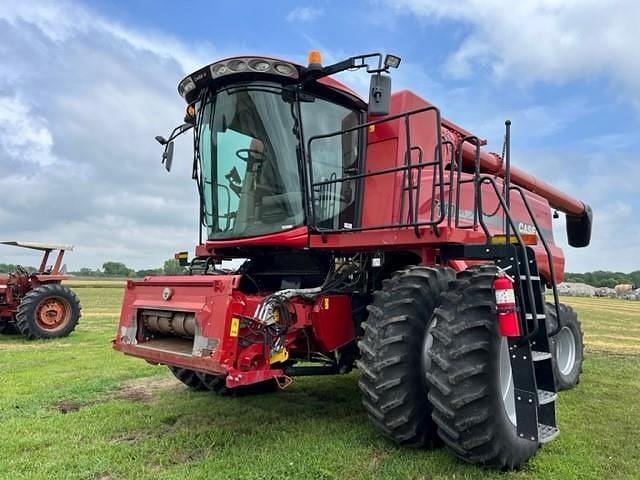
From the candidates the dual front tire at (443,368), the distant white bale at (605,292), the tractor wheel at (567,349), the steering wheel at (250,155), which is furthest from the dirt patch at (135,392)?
the distant white bale at (605,292)

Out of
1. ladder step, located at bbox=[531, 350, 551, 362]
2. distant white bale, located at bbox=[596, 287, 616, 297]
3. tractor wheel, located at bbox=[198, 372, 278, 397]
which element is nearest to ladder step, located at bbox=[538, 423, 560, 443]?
ladder step, located at bbox=[531, 350, 551, 362]

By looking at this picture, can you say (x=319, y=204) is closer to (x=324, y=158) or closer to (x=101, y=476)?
(x=324, y=158)

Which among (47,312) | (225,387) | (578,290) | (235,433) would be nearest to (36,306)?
(47,312)

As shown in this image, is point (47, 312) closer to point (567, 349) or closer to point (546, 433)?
point (567, 349)

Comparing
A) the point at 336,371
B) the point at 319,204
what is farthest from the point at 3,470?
the point at 319,204

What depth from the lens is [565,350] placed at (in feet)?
24.6

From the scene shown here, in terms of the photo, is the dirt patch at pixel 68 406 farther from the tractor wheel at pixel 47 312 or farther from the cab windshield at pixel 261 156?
the tractor wheel at pixel 47 312

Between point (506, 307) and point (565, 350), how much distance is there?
173 inches

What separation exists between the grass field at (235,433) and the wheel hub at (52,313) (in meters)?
4.62

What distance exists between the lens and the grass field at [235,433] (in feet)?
13.0

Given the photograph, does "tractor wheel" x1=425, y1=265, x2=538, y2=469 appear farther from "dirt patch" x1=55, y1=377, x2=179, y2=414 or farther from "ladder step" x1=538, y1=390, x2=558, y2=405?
"dirt patch" x1=55, y1=377, x2=179, y2=414

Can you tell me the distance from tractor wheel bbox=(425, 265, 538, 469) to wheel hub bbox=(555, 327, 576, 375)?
3.54m

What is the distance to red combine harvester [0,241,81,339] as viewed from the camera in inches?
461

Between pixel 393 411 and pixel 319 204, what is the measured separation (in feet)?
6.80
